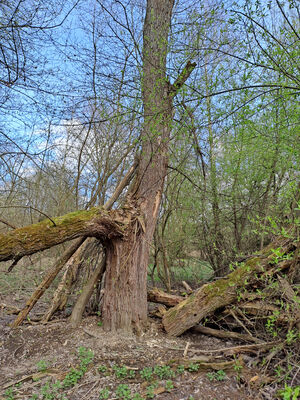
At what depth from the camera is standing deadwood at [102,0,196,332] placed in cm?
391

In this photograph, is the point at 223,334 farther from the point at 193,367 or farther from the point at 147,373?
the point at 147,373

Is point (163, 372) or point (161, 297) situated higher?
point (161, 297)

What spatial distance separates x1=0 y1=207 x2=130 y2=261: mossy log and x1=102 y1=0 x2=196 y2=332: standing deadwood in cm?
25

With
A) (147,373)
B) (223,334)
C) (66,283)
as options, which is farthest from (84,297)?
(223,334)

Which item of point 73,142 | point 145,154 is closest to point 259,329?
point 145,154

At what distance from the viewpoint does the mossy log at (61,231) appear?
3.01m

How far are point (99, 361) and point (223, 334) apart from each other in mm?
1767

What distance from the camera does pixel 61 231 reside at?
338 centimetres

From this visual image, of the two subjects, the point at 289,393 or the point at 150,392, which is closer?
the point at 289,393

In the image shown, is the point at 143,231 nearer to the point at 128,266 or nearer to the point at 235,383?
the point at 128,266

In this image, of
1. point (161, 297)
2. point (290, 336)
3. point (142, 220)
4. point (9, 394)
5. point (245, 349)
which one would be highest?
point (142, 220)

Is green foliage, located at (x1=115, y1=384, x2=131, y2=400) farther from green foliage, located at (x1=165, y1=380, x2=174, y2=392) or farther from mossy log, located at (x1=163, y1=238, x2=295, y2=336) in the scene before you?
mossy log, located at (x1=163, y1=238, x2=295, y2=336)

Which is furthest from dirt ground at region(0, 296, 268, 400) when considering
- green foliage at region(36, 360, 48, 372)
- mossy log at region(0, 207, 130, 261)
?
mossy log at region(0, 207, 130, 261)

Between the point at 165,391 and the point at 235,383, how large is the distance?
732mm
